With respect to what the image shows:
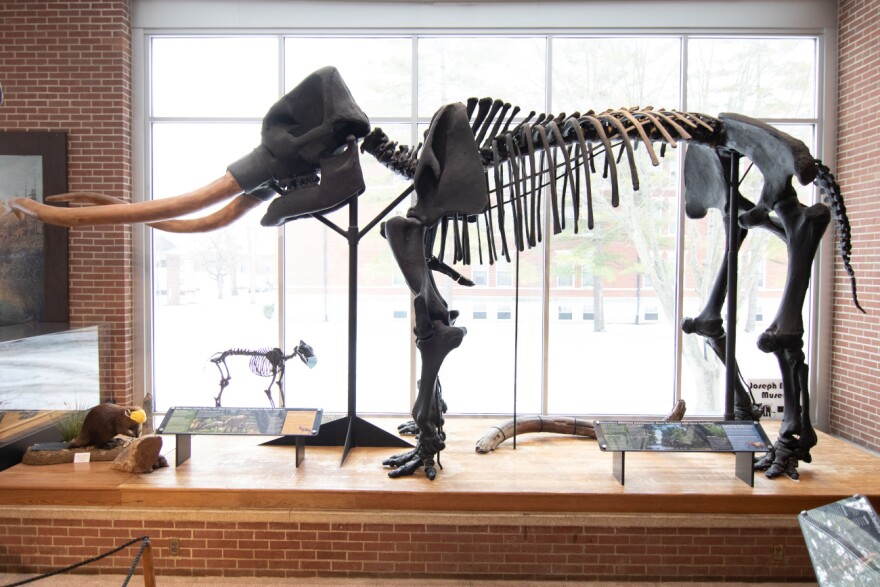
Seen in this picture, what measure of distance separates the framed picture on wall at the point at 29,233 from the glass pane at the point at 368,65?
8.48 ft

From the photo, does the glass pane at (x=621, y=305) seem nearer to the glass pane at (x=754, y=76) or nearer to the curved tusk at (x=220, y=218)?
the glass pane at (x=754, y=76)

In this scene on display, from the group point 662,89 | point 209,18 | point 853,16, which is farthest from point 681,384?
point 209,18

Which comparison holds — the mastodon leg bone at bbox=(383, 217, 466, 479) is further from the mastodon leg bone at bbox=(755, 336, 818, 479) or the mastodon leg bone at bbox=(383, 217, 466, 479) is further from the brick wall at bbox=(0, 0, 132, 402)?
the brick wall at bbox=(0, 0, 132, 402)

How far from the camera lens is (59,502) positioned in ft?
11.4

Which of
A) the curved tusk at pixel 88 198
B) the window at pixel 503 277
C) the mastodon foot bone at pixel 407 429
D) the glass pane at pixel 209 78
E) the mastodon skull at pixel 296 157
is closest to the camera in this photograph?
the curved tusk at pixel 88 198

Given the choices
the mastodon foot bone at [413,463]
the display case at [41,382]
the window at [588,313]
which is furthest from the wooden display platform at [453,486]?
the window at [588,313]

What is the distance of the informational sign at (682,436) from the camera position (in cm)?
347

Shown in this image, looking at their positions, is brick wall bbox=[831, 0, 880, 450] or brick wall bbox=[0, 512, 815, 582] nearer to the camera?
brick wall bbox=[0, 512, 815, 582]

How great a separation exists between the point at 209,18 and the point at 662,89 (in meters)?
5.00

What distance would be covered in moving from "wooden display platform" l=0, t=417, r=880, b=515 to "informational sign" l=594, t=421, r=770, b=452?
0.26 meters

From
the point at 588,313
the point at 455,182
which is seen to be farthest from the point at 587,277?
the point at 455,182

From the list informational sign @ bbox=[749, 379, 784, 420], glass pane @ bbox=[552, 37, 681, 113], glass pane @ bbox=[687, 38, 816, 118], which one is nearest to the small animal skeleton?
glass pane @ bbox=[552, 37, 681, 113]

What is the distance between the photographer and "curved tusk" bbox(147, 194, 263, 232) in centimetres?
357

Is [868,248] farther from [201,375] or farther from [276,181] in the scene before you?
[201,375]
